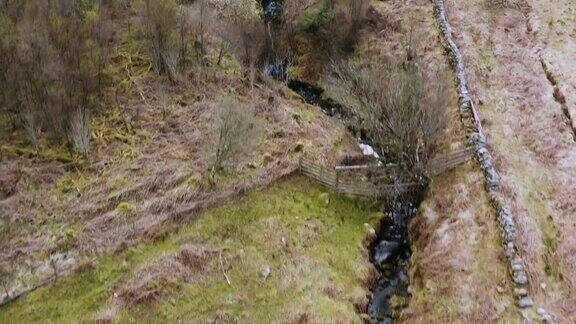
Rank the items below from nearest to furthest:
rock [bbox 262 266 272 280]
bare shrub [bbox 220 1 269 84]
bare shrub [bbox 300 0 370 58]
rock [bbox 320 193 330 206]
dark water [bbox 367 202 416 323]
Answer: rock [bbox 262 266 272 280] < dark water [bbox 367 202 416 323] < rock [bbox 320 193 330 206] < bare shrub [bbox 220 1 269 84] < bare shrub [bbox 300 0 370 58]

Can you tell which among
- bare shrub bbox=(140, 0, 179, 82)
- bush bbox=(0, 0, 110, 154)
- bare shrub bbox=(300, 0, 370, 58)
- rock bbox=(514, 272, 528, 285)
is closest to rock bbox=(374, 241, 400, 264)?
rock bbox=(514, 272, 528, 285)

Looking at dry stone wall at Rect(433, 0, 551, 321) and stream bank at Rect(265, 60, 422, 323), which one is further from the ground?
dry stone wall at Rect(433, 0, 551, 321)

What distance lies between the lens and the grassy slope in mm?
21016

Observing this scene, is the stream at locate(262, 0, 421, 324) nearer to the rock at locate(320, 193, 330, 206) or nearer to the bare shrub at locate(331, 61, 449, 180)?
the bare shrub at locate(331, 61, 449, 180)

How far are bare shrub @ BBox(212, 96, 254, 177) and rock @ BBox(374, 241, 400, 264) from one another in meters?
7.02

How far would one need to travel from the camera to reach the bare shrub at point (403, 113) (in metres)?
26.1

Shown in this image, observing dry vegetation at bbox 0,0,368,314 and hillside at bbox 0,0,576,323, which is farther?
dry vegetation at bbox 0,0,368,314

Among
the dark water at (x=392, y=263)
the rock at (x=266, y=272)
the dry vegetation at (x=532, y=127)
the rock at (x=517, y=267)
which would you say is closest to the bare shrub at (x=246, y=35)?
the dry vegetation at (x=532, y=127)

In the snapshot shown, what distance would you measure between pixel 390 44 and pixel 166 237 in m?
19.1

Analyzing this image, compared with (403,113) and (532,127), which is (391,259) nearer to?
(403,113)

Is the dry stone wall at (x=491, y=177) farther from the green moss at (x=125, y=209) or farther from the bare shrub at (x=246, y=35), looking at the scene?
the green moss at (x=125, y=209)

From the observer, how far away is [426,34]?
36.4 meters

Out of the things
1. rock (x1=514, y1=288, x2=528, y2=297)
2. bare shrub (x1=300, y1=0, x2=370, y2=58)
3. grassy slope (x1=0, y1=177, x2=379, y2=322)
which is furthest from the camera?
bare shrub (x1=300, y1=0, x2=370, y2=58)

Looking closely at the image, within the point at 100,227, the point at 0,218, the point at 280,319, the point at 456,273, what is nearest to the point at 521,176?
the point at 456,273
